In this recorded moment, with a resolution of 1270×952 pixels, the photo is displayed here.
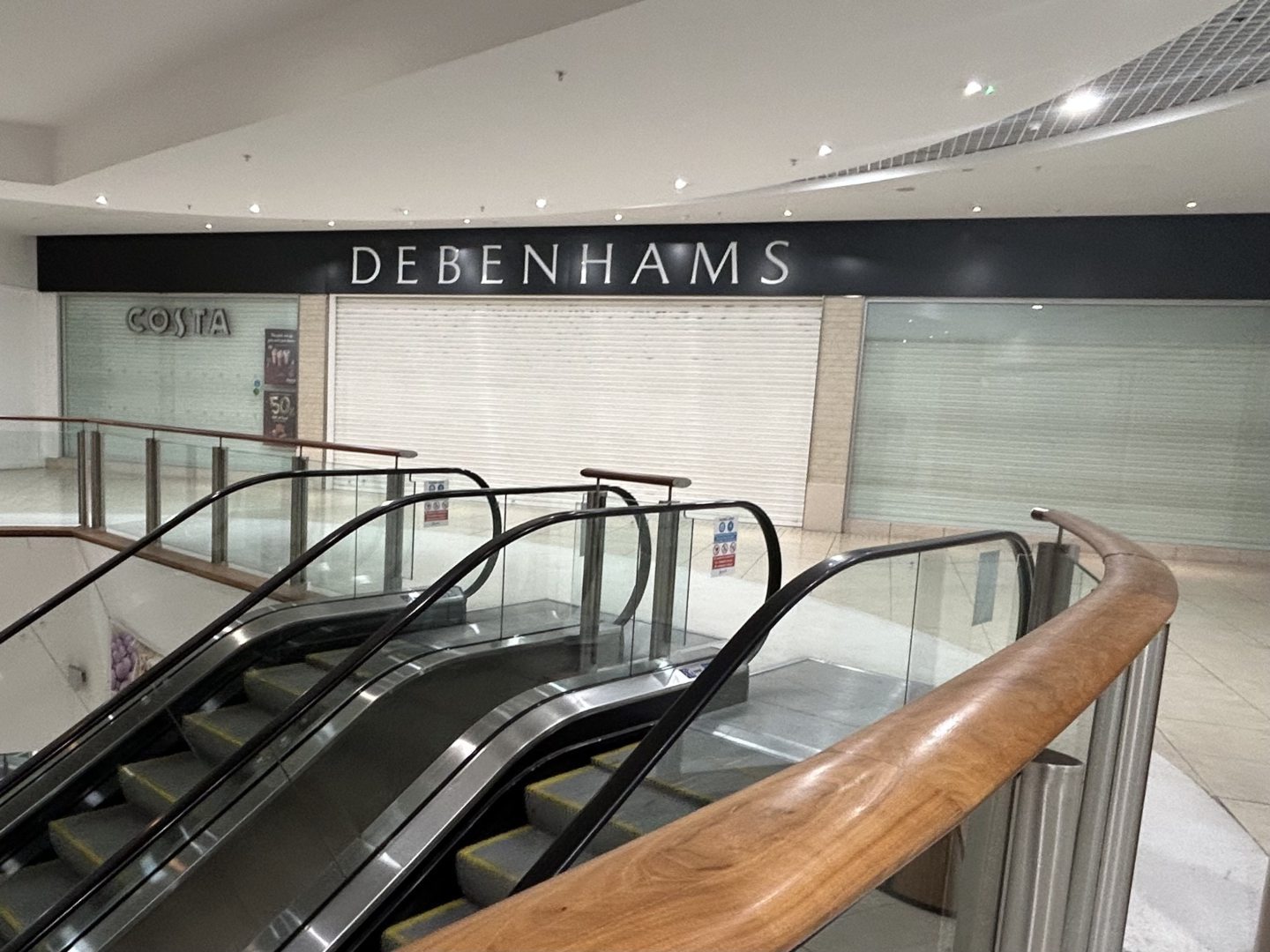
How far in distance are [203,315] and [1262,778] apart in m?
13.7

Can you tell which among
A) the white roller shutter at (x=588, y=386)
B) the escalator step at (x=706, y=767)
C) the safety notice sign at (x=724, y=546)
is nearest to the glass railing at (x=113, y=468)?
the white roller shutter at (x=588, y=386)

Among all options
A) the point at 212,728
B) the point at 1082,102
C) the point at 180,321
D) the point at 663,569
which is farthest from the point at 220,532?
the point at 180,321

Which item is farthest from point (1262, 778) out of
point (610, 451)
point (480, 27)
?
point (610, 451)

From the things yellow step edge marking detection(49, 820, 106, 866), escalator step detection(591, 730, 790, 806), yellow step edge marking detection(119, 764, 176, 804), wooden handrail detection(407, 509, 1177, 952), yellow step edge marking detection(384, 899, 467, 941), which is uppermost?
wooden handrail detection(407, 509, 1177, 952)

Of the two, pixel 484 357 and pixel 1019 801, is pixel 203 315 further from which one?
pixel 1019 801

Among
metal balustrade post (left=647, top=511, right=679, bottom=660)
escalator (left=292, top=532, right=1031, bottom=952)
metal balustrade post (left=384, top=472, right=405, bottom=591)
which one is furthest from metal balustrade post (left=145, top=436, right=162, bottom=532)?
escalator (left=292, top=532, right=1031, bottom=952)

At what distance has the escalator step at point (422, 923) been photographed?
3082 millimetres

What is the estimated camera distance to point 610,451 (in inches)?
437

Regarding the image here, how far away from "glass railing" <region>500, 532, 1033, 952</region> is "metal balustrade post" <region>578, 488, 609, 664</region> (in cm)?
68

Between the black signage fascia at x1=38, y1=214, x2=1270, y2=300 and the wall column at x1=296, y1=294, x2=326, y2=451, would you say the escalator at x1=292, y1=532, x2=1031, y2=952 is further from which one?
the wall column at x1=296, y1=294, x2=326, y2=451

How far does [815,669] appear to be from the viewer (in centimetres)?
318

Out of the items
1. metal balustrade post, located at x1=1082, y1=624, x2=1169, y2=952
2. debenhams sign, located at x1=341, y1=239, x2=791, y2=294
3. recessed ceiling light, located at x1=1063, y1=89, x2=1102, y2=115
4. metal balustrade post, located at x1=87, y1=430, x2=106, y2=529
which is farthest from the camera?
debenhams sign, located at x1=341, y1=239, x2=791, y2=294

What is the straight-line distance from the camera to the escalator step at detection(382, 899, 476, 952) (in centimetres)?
308

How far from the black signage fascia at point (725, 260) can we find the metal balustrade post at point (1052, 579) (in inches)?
274
